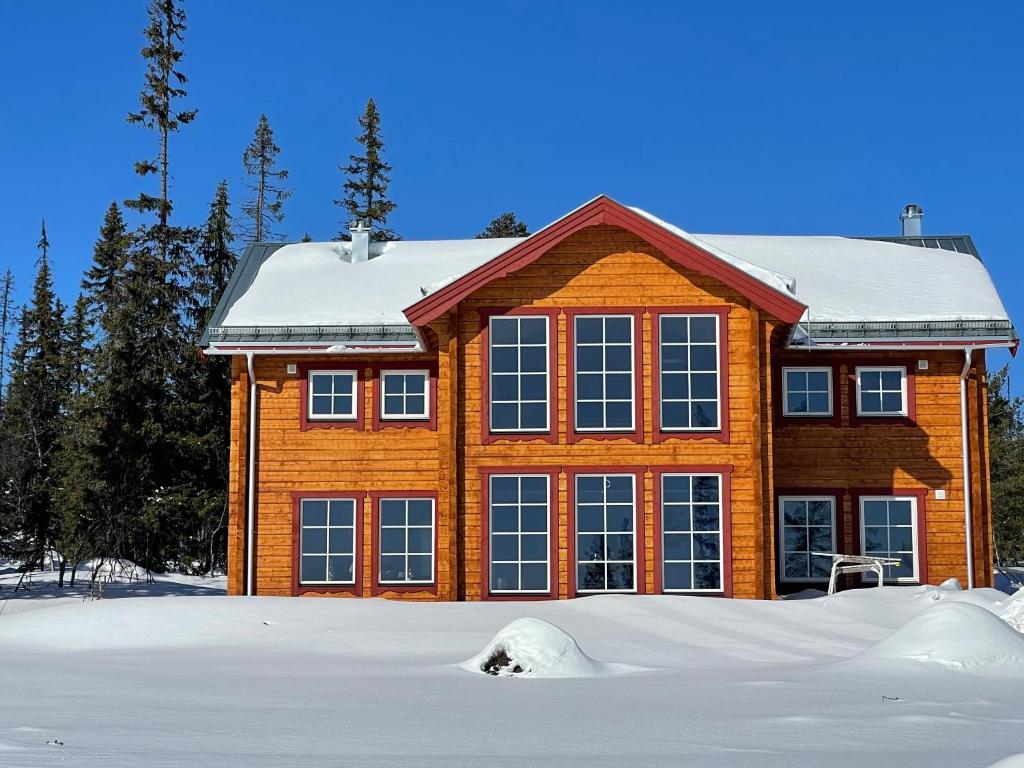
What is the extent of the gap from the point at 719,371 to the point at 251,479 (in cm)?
870

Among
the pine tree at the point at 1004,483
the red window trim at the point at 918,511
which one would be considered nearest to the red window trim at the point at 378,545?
the red window trim at the point at 918,511

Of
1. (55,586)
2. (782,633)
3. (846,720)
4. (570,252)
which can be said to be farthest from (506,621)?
(55,586)

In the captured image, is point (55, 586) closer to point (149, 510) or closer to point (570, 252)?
point (149, 510)

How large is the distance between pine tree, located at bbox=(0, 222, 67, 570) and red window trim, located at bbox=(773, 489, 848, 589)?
18174 millimetres

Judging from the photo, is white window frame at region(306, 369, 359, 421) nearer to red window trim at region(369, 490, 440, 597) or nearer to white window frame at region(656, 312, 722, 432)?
red window trim at region(369, 490, 440, 597)

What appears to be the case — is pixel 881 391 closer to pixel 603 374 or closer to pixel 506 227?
pixel 603 374

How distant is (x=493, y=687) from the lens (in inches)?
373

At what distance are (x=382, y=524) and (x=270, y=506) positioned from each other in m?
2.11

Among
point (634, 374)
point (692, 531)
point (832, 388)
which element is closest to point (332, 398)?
point (634, 374)

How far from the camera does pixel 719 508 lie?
1902cm

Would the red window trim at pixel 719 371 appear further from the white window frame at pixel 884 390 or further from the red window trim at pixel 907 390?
the white window frame at pixel 884 390

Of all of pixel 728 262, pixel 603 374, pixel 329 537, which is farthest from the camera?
pixel 329 537

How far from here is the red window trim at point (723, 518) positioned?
18828mm

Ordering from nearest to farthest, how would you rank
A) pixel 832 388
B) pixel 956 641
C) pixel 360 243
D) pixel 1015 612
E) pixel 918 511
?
1. pixel 956 641
2. pixel 1015 612
3. pixel 918 511
4. pixel 832 388
5. pixel 360 243
